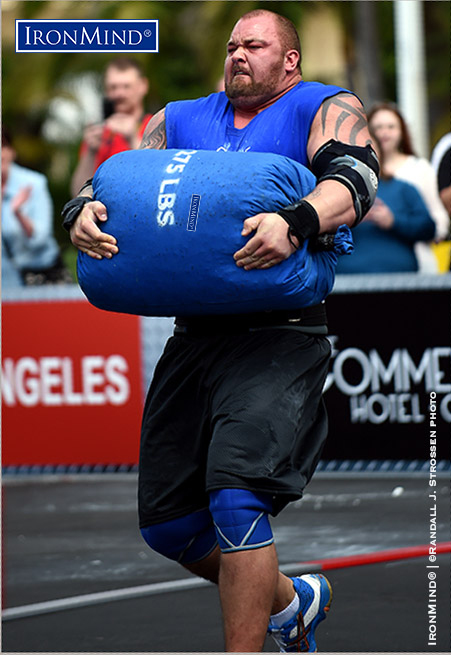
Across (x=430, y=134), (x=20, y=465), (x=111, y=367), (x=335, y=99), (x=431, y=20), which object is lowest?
(x=20, y=465)

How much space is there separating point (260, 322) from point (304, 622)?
97cm

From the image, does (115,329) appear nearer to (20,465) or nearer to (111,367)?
(111,367)

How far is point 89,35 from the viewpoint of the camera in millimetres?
4227

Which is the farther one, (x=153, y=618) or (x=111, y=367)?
(x=111, y=367)

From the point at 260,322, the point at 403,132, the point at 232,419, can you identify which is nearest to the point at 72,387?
the point at 403,132

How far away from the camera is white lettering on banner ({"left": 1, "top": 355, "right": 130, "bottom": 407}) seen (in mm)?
8156

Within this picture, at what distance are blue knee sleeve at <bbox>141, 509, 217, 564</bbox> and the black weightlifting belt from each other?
23.3 inches

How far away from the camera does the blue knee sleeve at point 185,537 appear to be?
3969 mm

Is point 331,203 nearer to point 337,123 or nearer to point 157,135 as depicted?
point 337,123

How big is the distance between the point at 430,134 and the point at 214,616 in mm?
22725

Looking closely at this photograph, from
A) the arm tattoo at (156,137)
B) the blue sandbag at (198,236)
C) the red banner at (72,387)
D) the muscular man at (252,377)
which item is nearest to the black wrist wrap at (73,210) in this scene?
the muscular man at (252,377)

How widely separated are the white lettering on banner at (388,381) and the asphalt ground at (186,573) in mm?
406

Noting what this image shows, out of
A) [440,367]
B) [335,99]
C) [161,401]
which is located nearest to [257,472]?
[161,401]

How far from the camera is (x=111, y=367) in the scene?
8164mm
